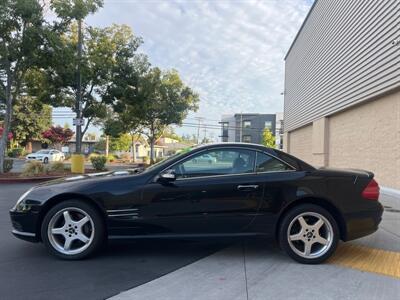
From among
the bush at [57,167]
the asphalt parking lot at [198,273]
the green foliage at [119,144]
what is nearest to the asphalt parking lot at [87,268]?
the asphalt parking lot at [198,273]

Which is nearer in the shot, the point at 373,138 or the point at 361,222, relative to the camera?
the point at 361,222

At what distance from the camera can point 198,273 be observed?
160 inches

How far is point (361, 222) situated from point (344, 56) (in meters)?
13.3

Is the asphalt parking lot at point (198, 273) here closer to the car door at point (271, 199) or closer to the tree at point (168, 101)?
the car door at point (271, 199)

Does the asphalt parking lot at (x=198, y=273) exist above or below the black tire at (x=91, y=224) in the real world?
below

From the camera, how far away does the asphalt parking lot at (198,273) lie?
3525mm

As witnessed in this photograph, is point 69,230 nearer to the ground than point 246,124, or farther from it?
nearer to the ground

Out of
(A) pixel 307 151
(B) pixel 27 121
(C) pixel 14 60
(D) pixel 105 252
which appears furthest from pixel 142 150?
(D) pixel 105 252

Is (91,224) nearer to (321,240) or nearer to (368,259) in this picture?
A: (321,240)

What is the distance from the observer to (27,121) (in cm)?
4881

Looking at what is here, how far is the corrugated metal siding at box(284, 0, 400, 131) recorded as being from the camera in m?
11.6

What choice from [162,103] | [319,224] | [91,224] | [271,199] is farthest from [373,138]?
[162,103]

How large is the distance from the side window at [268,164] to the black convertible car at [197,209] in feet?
0.14

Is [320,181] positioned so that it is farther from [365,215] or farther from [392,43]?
[392,43]
